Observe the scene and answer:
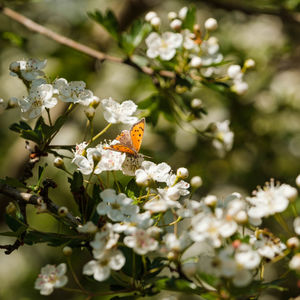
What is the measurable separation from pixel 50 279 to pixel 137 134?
0.64 m

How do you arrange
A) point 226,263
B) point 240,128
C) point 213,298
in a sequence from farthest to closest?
point 240,128 → point 213,298 → point 226,263

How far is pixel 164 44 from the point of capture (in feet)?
6.24

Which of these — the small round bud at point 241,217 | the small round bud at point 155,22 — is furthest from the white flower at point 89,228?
the small round bud at point 155,22

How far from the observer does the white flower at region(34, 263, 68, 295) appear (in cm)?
132

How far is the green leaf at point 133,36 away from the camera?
206 cm

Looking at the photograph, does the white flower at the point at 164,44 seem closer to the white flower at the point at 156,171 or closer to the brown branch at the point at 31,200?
the white flower at the point at 156,171

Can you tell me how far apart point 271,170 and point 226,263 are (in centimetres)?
281

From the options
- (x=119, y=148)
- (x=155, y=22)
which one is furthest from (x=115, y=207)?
(x=155, y=22)

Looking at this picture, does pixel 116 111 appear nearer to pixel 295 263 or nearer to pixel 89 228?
pixel 89 228

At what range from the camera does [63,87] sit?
1.66 metres

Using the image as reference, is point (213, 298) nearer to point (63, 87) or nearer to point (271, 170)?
point (63, 87)

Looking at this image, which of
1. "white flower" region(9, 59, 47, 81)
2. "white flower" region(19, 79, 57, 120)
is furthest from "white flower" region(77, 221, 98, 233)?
"white flower" region(9, 59, 47, 81)

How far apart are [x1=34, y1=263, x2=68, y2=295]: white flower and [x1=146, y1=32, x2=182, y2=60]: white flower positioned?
99 cm

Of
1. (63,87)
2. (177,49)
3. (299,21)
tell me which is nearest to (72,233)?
(63,87)
